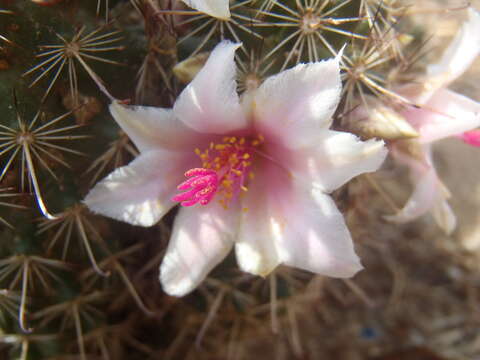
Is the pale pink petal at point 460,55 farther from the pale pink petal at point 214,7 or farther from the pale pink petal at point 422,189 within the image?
the pale pink petal at point 214,7

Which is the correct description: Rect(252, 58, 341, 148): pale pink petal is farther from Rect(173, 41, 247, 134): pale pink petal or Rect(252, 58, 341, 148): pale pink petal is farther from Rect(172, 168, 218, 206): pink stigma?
Rect(172, 168, 218, 206): pink stigma

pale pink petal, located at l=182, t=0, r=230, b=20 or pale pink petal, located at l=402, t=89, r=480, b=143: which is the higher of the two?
pale pink petal, located at l=182, t=0, r=230, b=20

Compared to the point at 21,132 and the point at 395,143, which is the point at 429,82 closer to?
the point at 395,143

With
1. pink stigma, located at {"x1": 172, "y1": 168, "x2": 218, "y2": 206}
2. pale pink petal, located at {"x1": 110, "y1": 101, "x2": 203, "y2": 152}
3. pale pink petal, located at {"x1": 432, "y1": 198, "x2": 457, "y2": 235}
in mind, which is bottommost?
pale pink petal, located at {"x1": 432, "y1": 198, "x2": 457, "y2": 235}

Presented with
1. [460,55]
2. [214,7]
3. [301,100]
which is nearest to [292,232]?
[301,100]

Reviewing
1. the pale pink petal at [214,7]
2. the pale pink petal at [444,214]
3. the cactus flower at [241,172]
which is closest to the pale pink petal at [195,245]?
the cactus flower at [241,172]

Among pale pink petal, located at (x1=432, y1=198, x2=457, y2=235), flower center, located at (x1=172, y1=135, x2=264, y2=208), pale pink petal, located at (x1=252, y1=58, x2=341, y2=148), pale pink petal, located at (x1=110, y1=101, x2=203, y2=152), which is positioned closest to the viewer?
pale pink petal, located at (x1=252, y1=58, x2=341, y2=148)

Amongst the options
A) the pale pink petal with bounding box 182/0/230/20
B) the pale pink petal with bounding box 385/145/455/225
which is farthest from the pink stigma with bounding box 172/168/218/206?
the pale pink petal with bounding box 385/145/455/225

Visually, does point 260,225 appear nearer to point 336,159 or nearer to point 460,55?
point 336,159
